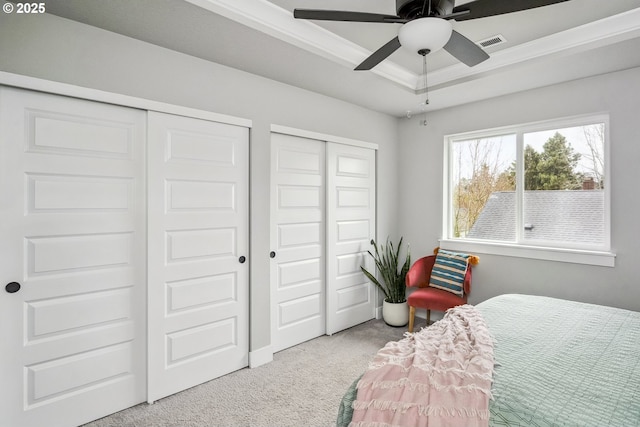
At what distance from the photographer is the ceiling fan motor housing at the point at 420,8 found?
1.56 meters

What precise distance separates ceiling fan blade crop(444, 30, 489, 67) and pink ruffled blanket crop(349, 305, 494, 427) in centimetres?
159

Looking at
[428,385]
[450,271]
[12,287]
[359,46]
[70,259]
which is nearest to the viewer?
[428,385]

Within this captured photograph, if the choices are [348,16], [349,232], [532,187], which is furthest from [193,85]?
[532,187]

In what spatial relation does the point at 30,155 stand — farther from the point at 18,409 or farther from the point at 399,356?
the point at 399,356

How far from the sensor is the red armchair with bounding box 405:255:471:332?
323 centimetres

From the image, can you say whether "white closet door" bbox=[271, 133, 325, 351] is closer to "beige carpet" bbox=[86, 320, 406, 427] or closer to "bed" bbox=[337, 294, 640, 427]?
"beige carpet" bbox=[86, 320, 406, 427]

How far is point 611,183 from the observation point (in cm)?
279

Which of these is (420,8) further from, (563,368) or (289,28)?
(563,368)

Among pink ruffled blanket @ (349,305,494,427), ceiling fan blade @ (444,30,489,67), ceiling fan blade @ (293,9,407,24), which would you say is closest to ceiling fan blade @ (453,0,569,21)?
ceiling fan blade @ (444,30,489,67)

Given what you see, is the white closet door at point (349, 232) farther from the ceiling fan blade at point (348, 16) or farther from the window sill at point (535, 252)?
the ceiling fan blade at point (348, 16)

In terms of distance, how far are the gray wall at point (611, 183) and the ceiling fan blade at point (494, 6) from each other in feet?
6.57

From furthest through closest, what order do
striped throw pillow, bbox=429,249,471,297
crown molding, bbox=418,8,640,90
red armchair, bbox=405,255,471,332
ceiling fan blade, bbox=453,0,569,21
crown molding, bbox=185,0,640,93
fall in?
striped throw pillow, bbox=429,249,471,297 < red armchair, bbox=405,255,471,332 < crown molding, bbox=418,8,640,90 < crown molding, bbox=185,0,640,93 < ceiling fan blade, bbox=453,0,569,21

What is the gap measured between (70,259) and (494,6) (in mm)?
2725

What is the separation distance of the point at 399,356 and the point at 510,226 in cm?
254
